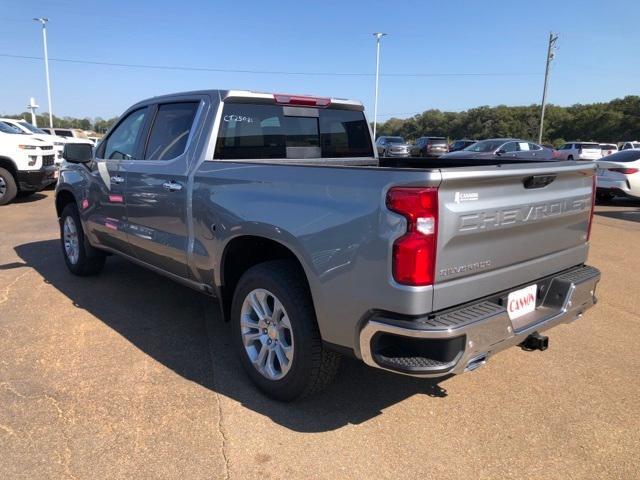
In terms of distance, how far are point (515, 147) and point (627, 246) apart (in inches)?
620

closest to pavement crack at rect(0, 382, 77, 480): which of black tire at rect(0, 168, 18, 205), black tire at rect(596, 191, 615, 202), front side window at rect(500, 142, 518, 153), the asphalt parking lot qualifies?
the asphalt parking lot

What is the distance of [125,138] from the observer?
15.7ft

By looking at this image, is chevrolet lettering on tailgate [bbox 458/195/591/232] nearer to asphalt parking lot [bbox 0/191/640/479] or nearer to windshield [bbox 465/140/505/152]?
asphalt parking lot [bbox 0/191/640/479]

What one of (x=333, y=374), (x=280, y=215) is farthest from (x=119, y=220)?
(x=333, y=374)

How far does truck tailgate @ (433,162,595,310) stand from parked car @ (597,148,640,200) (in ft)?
33.4

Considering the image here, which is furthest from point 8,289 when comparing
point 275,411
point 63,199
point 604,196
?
point 604,196

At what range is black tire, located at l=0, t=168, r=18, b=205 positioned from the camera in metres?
11.4

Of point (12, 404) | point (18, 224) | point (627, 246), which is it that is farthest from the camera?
point (18, 224)

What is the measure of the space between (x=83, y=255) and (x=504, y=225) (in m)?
4.62

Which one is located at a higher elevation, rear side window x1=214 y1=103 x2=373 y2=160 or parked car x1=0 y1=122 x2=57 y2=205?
rear side window x1=214 y1=103 x2=373 y2=160

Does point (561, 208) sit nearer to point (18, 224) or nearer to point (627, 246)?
point (627, 246)

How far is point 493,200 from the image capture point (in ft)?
8.38

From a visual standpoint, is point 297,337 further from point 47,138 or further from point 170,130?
point 47,138

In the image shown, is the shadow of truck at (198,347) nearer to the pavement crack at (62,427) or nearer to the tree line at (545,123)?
the pavement crack at (62,427)
